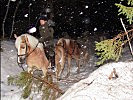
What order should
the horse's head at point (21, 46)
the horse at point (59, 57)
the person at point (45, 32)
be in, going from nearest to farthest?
1. the horse's head at point (21, 46)
2. the person at point (45, 32)
3. the horse at point (59, 57)

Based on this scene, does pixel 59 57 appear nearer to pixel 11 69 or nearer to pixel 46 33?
pixel 46 33

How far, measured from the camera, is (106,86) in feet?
13.3

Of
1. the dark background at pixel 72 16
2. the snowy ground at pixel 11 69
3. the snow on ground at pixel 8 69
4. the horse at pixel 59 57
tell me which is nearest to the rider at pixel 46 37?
the horse at pixel 59 57

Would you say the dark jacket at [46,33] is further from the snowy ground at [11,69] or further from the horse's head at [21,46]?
the snowy ground at [11,69]

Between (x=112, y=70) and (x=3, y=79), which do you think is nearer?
(x=112, y=70)

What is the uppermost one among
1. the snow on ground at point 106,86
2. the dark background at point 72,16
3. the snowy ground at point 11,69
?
the dark background at point 72,16

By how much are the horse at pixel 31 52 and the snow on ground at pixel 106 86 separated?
19.5ft

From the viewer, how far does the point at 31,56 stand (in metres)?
11.1

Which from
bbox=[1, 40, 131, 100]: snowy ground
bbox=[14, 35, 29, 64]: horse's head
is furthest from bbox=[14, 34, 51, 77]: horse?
bbox=[1, 40, 131, 100]: snowy ground

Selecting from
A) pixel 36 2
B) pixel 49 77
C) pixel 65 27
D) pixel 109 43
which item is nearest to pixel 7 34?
pixel 36 2

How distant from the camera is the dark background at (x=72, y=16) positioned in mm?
24547

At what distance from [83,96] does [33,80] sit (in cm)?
296

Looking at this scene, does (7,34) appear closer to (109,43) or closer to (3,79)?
(3,79)

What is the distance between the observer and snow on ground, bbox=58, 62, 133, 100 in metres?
3.94
